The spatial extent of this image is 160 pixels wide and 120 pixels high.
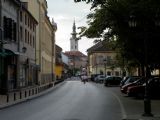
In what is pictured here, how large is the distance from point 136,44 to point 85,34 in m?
7.34

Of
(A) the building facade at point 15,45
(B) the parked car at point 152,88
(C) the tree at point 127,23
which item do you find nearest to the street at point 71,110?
(B) the parked car at point 152,88

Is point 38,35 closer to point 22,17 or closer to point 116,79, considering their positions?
point 116,79

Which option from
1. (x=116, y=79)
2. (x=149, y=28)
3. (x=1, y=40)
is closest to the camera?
(x=149, y=28)

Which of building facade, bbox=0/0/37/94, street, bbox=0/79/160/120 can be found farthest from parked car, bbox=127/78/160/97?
building facade, bbox=0/0/37/94

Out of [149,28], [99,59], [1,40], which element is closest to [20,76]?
[1,40]

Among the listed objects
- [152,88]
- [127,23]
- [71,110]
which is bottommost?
[71,110]

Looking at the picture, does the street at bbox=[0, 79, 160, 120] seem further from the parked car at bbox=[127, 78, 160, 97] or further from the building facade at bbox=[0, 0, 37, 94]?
the building facade at bbox=[0, 0, 37, 94]

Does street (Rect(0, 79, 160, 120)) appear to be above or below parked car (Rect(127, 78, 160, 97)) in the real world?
below

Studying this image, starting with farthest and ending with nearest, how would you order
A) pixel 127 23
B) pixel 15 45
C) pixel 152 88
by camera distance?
pixel 15 45 < pixel 152 88 < pixel 127 23

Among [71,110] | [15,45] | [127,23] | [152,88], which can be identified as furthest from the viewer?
[15,45]

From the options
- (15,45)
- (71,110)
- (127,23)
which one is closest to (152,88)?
(127,23)

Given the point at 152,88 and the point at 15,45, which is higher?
the point at 15,45

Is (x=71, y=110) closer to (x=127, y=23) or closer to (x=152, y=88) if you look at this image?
(x=127, y=23)

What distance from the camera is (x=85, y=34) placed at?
43750 millimetres
